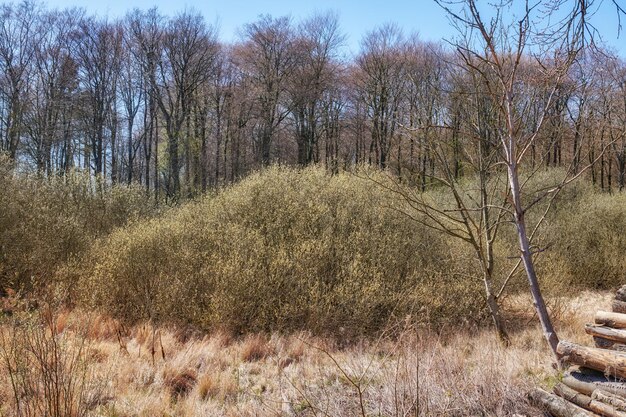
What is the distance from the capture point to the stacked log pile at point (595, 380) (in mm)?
3499

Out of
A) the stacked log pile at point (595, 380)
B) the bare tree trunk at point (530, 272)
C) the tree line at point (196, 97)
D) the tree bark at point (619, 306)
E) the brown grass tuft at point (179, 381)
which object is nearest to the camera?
the stacked log pile at point (595, 380)

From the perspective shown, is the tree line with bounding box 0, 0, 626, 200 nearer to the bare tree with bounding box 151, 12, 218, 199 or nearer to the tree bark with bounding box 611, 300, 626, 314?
the bare tree with bounding box 151, 12, 218, 199

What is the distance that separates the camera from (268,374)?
6.00 metres

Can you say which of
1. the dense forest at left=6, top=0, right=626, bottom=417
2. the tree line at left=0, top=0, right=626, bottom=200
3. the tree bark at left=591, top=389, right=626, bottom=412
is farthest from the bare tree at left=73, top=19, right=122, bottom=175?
the tree bark at left=591, top=389, right=626, bottom=412

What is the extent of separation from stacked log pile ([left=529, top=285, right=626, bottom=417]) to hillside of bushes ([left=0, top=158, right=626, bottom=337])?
318 cm

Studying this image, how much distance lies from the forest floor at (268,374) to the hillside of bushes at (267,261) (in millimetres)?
641

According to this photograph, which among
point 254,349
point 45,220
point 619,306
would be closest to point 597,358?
point 619,306

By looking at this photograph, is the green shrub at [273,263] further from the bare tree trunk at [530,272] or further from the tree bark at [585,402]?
the tree bark at [585,402]

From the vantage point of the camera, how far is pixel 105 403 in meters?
4.41

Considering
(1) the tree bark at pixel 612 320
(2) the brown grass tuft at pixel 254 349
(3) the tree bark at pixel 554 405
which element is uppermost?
(1) the tree bark at pixel 612 320

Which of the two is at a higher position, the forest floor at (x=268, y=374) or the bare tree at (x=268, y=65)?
the bare tree at (x=268, y=65)

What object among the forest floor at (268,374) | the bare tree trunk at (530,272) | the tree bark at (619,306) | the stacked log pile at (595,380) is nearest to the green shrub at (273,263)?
the forest floor at (268,374)

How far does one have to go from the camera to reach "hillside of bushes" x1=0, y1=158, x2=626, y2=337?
27.0 ft

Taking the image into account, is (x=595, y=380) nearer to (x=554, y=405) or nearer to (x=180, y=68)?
(x=554, y=405)
